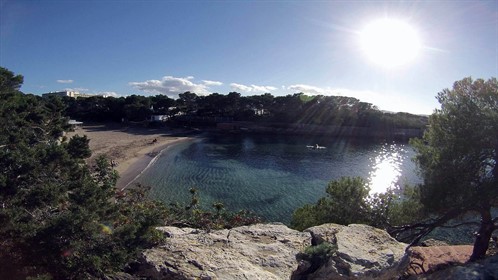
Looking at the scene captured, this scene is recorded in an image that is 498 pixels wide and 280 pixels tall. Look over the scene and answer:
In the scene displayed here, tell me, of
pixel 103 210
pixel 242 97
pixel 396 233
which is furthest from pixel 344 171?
pixel 242 97

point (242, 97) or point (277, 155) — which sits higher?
point (242, 97)

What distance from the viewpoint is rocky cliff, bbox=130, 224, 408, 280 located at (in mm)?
8453

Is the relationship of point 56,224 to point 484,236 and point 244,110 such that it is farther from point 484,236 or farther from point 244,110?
point 244,110

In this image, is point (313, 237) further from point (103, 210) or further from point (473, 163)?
point (103, 210)

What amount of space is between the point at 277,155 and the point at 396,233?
4236cm

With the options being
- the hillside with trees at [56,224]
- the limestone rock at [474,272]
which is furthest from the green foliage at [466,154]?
the hillside with trees at [56,224]

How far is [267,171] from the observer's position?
42469 mm

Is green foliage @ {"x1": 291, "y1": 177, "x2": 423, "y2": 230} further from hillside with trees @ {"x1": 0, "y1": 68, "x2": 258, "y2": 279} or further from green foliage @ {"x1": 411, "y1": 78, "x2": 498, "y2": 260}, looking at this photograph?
hillside with trees @ {"x1": 0, "y1": 68, "x2": 258, "y2": 279}

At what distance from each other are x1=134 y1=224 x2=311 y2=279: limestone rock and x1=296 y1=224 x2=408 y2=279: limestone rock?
108 cm

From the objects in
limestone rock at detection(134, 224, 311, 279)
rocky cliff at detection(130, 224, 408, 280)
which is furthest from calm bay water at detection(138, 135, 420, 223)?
limestone rock at detection(134, 224, 311, 279)

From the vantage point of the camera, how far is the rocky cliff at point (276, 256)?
8453 millimetres

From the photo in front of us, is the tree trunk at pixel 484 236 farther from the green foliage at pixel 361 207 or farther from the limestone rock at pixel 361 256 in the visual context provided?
the limestone rock at pixel 361 256

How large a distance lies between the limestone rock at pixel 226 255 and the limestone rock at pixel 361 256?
1.08m

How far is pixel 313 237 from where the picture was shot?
1063 centimetres
